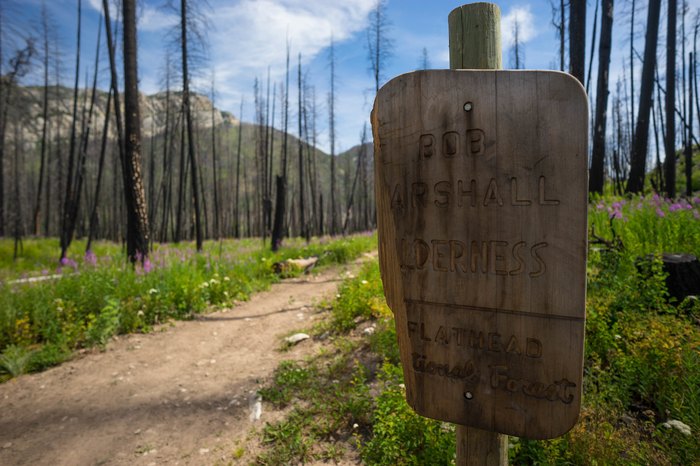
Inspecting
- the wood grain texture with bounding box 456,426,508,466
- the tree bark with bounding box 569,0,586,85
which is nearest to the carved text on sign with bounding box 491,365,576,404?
the wood grain texture with bounding box 456,426,508,466

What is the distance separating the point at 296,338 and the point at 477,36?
454 cm

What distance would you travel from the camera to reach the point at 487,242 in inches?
45.3

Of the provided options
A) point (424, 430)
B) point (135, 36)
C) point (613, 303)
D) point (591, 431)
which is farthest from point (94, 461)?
point (135, 36)

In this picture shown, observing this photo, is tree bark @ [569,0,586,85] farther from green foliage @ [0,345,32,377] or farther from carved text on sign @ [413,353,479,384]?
green foliage @ [0,345,32,377]

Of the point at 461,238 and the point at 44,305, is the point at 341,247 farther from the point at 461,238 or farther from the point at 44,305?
Result: the point at 461,238

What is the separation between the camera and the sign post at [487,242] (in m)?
1.08

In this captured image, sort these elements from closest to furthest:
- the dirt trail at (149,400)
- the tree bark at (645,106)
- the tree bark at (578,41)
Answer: the dirt trail at (149,400) < the tree bark at (578,41) < the tree bark at (645,106)

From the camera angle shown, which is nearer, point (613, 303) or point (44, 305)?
point (613, 303)

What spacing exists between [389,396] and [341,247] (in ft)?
31.1

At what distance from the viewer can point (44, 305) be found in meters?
4.92

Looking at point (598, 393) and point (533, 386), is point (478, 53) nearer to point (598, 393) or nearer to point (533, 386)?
point (533, 386)

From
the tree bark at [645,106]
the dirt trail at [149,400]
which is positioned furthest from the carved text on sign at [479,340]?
the tree bark at [645,106]

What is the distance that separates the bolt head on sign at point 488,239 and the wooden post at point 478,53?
0.20m

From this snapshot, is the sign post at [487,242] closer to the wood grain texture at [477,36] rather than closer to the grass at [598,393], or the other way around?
the wood grain texture at [477,36]
